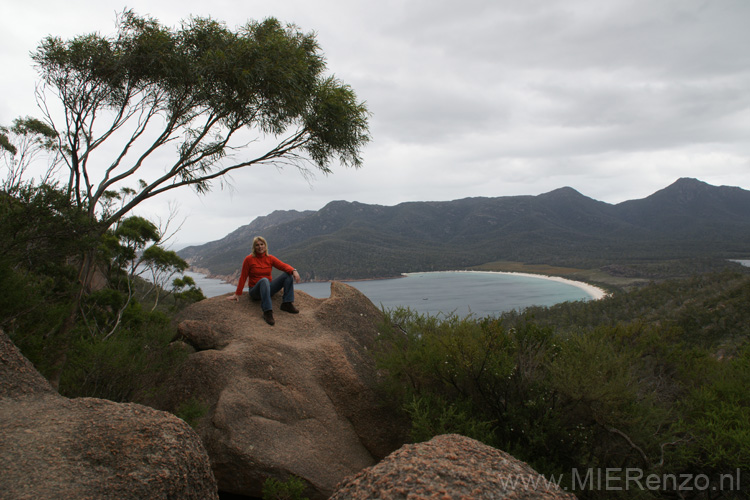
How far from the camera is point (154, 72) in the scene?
775 cm

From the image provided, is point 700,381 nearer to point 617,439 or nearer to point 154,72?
point 617,439

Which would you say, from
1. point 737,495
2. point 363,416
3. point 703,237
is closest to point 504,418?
point 363,416

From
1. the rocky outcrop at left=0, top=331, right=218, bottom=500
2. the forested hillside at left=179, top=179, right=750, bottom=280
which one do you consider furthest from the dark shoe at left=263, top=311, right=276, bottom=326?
the forested hillside at left=179, top=179, right=750, bottom=280

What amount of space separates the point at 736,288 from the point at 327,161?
32615 millimetres

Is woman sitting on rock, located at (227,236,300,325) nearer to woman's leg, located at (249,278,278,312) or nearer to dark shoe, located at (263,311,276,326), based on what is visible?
woman's leg, located at (249,278,278,312)

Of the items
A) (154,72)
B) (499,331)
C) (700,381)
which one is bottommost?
(700,381)

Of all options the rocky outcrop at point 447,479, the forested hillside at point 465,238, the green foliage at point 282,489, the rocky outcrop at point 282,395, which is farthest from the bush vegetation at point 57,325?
the forested hillside at point 465,238

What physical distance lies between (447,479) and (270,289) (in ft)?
17.7

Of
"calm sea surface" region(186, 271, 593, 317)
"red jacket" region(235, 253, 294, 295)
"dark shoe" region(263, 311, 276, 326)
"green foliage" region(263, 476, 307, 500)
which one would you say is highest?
"red jacket" region(235, 253, 294, 295)

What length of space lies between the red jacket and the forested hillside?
7370 centimetres

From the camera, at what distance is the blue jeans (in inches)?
273

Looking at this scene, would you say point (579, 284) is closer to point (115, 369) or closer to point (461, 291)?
point (461, 291)

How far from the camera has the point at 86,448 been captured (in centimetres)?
281

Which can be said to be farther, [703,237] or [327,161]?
[703,237]
